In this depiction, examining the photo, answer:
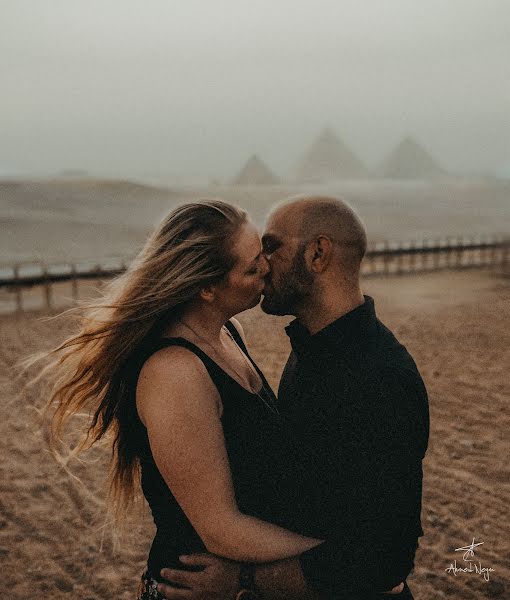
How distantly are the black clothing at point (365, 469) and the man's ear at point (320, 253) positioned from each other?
1.10ft

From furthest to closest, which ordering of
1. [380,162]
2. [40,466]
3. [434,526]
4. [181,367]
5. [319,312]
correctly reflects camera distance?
[380,162], [40,466], [434,526], [319,312], [181,367]

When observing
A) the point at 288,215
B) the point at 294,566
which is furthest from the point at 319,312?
the point at 294,566

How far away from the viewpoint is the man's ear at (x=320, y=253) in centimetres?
215

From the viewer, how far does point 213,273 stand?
2000mm

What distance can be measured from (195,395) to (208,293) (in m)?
0.37

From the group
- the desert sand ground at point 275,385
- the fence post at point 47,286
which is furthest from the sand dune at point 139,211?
the desert sand ground at point 275,385

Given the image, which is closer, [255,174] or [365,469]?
[365,469]

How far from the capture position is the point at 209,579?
6.33 ft

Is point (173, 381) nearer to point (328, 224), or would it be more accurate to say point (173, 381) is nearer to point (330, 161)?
point (328, 224)

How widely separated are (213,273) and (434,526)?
383 cm

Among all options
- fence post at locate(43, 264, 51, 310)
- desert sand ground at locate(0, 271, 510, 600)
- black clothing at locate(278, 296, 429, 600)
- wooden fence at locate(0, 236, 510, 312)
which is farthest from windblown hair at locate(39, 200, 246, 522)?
fence post at locate(43, 264, 51, 310)

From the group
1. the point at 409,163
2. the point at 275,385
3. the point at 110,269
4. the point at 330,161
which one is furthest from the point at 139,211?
the point at 275,385

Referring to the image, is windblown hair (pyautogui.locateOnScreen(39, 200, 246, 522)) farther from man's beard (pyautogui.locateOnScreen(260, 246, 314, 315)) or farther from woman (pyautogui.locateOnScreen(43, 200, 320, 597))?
man's beard (pyautogui.locateOnScreen(260, 246, 314, 315))

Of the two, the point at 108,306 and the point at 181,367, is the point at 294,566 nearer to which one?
the point at 181,367
